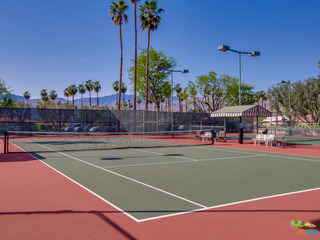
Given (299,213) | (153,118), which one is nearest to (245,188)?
(299,213)

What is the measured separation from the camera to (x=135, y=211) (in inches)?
241

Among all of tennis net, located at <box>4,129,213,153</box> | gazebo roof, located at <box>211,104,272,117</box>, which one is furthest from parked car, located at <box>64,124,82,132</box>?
gazebo roof, located at <box>211,104,272,117</box>

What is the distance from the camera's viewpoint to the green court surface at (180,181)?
6.79 m

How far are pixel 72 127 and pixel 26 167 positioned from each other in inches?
854

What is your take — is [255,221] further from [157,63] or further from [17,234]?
[157,63]

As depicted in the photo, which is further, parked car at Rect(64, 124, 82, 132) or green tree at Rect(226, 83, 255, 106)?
green tree at Rect(226, 83, 255, 106)

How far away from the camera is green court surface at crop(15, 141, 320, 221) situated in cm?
679

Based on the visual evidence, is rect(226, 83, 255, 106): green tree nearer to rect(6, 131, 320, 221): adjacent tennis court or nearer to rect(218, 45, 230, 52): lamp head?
rect(218, 45, 230, 52): lamp head

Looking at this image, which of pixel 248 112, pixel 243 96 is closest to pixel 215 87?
pixel 243 96

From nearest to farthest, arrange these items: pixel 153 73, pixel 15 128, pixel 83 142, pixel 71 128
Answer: pixel 83 142, pixel 15 128, pixel 71 128, pixel 153 73

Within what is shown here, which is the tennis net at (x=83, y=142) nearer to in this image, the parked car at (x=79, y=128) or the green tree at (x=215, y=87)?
the parked car at (x=79, y=128)

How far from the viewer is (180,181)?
30.1 ft

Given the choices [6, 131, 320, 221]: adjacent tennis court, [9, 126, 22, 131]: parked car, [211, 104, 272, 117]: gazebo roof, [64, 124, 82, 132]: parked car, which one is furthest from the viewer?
[64, 124, 82, 132]: parked car

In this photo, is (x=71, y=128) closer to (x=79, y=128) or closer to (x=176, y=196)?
(x=79, y=128)
